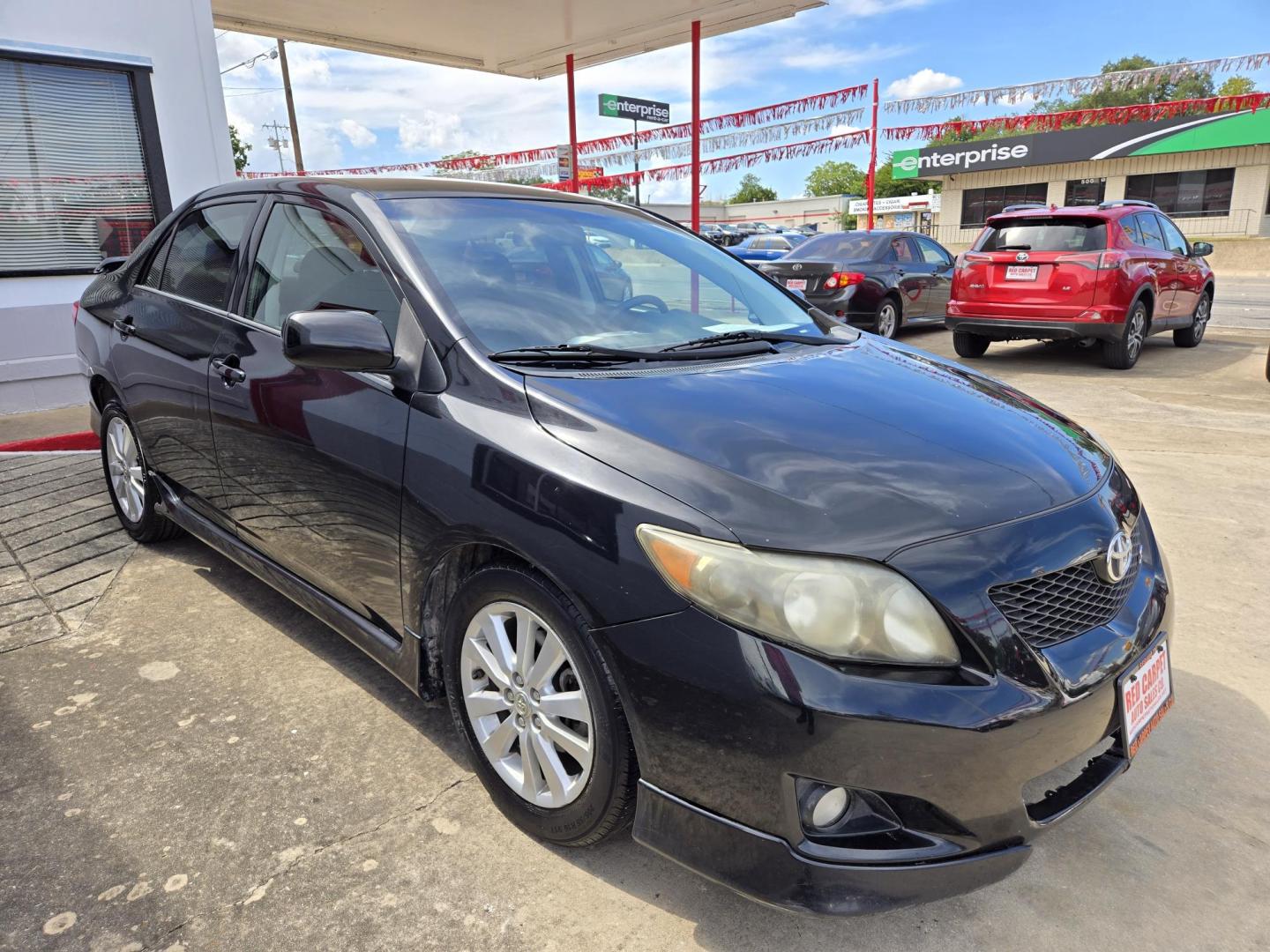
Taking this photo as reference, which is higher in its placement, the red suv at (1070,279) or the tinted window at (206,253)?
the tinted window at (206,253)

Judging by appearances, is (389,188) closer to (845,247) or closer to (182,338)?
(182,338)

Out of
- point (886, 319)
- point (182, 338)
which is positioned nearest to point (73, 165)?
point (182, 338)

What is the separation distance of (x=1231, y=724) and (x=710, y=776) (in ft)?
6.45

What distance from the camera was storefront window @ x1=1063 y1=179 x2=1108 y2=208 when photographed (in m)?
38.5

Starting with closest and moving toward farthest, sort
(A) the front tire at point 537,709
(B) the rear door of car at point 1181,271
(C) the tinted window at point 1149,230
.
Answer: (A) the front tire at point 537,709, (C) the tinted window at point 1149,230, (B) the rear door of car at point 1181,271

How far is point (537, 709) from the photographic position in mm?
2055

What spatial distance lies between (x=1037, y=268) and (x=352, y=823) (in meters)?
8.53

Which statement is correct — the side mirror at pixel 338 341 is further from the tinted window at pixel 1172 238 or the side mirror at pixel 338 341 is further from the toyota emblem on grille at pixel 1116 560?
the tinted window at pixel 1172 238

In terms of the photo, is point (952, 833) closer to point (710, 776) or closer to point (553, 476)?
point (710, 776)

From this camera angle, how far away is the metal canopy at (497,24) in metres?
9.11

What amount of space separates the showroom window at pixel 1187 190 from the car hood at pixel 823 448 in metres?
40.9

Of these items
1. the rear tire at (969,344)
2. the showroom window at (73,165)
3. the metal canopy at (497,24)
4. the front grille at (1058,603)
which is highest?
the metal canopy at (497,24)

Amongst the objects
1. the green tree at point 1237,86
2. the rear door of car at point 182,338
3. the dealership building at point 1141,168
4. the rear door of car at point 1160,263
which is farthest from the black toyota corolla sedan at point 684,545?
the green tree at point 1237,86

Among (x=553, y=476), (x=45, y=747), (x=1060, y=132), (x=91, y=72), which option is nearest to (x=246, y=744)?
(x=45, y=747)
